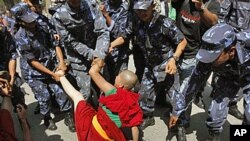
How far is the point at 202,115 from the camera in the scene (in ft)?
17.4

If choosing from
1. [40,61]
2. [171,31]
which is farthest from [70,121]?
[171,31]

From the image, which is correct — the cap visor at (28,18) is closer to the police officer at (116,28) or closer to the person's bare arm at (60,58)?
the person's bare arm at (60,58)

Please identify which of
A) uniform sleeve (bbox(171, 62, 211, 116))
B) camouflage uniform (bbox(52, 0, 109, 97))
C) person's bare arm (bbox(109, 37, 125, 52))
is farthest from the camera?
person's bare arm (bbox(109, 37, 125, 52))

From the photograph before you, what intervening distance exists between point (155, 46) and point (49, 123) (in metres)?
1.96

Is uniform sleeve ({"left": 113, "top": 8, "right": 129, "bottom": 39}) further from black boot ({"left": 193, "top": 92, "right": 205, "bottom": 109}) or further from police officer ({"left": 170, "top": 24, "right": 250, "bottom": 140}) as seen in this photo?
black boot ({"left": 193, "top": 92, "right": 205, "bottom": 109})

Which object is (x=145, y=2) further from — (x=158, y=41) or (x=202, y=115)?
(x=202, y=115)

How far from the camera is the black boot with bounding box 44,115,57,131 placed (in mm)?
5188

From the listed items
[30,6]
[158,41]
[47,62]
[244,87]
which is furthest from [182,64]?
[30,6]

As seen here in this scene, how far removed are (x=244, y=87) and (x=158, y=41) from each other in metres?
1.25

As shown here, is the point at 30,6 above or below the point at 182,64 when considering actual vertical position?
above

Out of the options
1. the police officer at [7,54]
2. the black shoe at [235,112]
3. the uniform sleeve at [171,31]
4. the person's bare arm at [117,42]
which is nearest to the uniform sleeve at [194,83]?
the uniform sleeve at [171,31]

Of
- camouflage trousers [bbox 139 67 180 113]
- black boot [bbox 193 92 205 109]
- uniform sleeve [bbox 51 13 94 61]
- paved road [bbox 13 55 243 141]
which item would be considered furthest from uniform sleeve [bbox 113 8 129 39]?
black boot [bbox 193 92 205 109]

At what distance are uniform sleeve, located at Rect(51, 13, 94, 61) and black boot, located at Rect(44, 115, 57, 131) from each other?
1.13 meters

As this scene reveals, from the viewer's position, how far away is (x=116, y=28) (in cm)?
514
